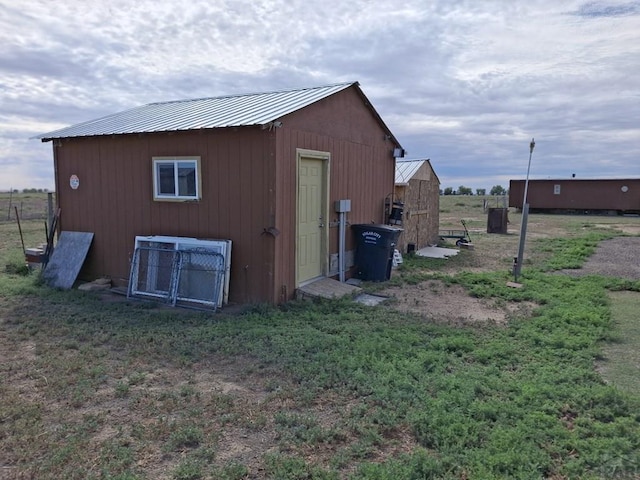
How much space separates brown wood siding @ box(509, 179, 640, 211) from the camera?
2892 centimetres

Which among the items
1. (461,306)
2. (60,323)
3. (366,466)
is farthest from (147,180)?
(366,466)

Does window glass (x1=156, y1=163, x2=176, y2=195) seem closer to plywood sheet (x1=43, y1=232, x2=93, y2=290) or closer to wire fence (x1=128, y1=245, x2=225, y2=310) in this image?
wire fence (x1=128, y1=245, x2=225, y2=310)

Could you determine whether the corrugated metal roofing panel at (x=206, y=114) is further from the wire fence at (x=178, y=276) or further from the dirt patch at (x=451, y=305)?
the dirt patch at (x=451, y=305)

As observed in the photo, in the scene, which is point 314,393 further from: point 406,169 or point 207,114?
point 406,169

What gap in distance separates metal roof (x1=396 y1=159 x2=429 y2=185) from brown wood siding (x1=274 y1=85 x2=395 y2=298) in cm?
99

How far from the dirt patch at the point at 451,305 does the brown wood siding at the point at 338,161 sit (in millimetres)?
1626

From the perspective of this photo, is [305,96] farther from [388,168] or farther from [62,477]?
[62,477]

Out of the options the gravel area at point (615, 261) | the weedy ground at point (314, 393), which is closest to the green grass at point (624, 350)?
the weedy ground at point (314, 393)

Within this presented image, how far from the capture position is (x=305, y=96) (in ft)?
26.2

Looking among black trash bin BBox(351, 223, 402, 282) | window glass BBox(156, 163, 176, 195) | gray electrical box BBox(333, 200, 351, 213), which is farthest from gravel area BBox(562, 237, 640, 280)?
window glass BBox(156, 163, 176, 195)

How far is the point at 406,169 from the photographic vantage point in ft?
42.4

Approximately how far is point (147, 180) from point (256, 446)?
18.9 feet

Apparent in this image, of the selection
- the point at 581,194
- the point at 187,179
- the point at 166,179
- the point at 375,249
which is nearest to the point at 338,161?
the point at 375,249

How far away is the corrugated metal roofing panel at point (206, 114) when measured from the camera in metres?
6.93
